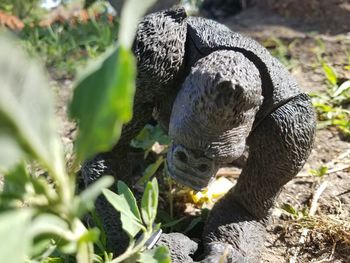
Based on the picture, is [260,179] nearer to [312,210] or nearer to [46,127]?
[312,210]

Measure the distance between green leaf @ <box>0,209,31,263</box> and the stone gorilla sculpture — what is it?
425 mm

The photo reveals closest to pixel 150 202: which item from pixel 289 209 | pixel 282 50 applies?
pixel 289 209

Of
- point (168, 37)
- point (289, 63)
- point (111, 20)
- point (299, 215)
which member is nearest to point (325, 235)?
point (299, 215)

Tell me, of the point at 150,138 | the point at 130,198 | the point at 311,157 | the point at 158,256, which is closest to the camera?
the point at 158,256

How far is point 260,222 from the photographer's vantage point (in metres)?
1.01

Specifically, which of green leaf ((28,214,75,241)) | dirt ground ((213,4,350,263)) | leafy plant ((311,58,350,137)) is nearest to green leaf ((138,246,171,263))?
green leaf ((28,214,75,241))

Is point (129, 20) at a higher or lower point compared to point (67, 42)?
higher

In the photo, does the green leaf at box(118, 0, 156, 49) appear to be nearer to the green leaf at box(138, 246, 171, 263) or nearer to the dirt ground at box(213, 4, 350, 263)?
the green leaf at box(138, 246, 171, 263)

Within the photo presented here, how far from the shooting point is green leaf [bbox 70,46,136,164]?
0.34m

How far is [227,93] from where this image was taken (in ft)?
2.30

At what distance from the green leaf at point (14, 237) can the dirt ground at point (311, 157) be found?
78cm

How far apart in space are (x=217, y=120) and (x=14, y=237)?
0.45m

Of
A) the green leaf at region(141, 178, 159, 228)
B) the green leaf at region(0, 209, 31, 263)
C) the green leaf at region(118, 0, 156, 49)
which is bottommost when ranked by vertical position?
the green leaf at region(141, 178, 159, 228)

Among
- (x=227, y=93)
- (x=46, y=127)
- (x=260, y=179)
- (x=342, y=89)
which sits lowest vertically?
(x=342, y=89)
